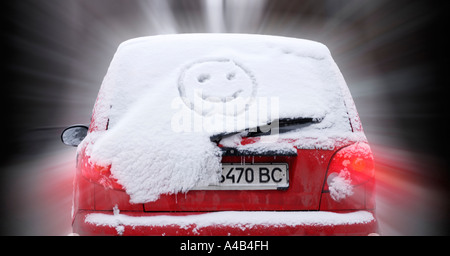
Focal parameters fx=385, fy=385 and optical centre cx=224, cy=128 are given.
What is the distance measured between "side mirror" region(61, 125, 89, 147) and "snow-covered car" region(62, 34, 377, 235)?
376 mm

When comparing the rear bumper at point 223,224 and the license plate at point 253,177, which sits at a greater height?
the license plate at point 253,177

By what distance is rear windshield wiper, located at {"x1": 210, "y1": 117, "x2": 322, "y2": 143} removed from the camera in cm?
206

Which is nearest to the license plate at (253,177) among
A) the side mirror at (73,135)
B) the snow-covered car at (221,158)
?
the snow-covered car at (221,158)

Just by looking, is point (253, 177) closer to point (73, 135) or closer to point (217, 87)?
point (217, 87)

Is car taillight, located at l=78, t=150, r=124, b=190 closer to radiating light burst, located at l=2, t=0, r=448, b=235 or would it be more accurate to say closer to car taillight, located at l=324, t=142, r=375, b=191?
car taillight, located at l=324, t=142, r=375, b=191

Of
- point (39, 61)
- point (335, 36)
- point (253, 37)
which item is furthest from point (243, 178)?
point (335, 36)

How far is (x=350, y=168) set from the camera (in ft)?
7.12

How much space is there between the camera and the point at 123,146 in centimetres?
206

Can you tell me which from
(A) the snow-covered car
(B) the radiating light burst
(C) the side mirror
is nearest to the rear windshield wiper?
(A) the snow-covered car

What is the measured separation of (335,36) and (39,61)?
7.26 metres

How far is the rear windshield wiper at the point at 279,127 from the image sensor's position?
2.06m

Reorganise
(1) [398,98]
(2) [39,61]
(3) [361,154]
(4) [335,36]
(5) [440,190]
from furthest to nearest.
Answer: (4) [335,36], (2) [39,61], (1) [398,98], (5) [440,190], (3) [361,154]

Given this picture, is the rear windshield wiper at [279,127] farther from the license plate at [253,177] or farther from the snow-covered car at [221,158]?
the license plate at [253,177]

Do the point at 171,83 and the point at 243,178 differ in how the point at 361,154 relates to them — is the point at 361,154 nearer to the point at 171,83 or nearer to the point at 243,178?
the point at 243,178
